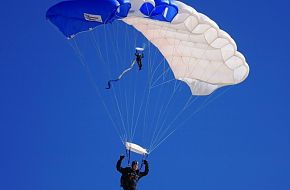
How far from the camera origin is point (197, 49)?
21.7 meters

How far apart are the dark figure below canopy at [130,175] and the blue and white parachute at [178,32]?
11.8 ft

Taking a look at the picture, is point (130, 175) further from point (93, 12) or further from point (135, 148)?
point (93, 12)

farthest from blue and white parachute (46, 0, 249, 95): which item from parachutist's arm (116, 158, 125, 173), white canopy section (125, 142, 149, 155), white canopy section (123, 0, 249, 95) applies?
parachutist's arm (116, 158, 125, 173)

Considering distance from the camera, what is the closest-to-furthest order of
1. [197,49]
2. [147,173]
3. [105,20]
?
[105,20] → [147,173] → [197,49]

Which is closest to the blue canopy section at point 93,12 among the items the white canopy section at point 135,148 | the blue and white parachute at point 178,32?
the blue and white parachute at point 178,32

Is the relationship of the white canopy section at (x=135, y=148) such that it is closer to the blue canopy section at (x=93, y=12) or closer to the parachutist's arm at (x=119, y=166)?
the parachutist's arm at (x=119, y=166)

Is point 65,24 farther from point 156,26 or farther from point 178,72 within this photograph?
point 178,72

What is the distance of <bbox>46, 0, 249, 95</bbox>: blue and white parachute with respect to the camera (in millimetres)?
19172

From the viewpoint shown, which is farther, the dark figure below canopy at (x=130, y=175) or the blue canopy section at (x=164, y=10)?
the dark figure below canopy at (x=130, y=175)

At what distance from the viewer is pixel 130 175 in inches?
785

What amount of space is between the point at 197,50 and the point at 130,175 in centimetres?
424

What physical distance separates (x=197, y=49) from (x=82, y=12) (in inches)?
157

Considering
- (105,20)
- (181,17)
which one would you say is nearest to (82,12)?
(105,20)

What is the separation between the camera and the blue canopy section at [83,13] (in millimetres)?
18828
